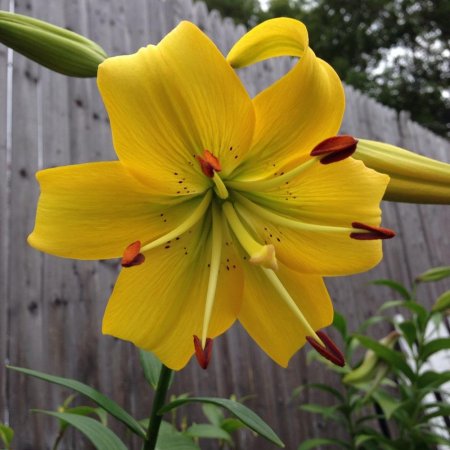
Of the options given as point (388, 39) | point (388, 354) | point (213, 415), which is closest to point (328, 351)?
point (213, 415)

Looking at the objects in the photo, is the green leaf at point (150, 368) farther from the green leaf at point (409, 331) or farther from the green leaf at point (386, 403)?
the green leaf at point (409, 331)

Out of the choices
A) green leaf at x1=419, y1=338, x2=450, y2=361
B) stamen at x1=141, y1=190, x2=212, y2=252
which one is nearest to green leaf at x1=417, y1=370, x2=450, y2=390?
green leaf at x1=419, y1=338, x2=450, y2=361

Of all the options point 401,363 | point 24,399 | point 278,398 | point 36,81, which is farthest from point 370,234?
point 278,398

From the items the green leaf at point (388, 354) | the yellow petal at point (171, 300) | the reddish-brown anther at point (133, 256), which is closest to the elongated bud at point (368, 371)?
the green leaf at point (388, 354)

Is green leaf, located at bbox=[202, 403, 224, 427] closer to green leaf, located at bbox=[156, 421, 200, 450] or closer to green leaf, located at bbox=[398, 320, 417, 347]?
green leaf, located at bbox=[156, 421, 200, 450]

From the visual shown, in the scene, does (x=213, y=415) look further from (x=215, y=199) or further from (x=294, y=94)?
(x=294, y=94)
